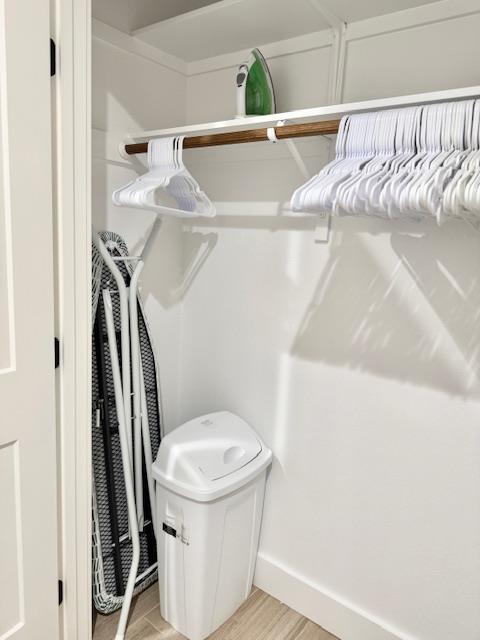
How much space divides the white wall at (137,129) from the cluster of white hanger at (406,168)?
0.85 m

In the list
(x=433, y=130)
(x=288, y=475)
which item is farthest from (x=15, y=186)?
(x=288, y=475)

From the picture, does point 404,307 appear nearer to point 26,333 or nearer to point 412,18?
point 412,18

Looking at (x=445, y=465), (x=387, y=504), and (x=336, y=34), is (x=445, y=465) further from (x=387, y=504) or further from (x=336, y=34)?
(x=336, y=34)

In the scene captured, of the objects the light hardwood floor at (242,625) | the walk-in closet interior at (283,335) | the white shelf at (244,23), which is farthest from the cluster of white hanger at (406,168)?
the light hardwood floor at (242,625)

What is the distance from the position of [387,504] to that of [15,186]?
1.47m

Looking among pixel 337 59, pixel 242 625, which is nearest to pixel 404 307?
pixel 337 59

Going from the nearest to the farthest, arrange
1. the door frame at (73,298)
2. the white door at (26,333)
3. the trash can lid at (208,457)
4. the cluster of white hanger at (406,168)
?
the cluster of white hanger at (406,168) → the white door at (26,333) → the door frame at (73,298) → the trash can lid at (208,457)

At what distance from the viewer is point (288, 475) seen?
184 cm

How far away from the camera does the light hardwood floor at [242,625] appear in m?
1.74

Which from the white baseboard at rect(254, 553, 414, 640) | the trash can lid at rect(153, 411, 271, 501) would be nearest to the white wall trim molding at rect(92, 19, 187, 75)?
the trash can lid at rect(153, 411, 271, 501)

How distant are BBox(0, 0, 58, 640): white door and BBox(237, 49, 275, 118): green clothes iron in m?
0.59

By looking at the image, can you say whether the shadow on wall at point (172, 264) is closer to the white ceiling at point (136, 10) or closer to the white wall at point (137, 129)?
the white wall at point (137, 129)

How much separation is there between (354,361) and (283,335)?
29 centimetres

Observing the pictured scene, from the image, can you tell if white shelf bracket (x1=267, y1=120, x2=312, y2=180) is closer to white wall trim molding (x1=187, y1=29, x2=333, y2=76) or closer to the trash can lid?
white wall trim molding (x1=187, y1=29, x2=333, y2=76)
